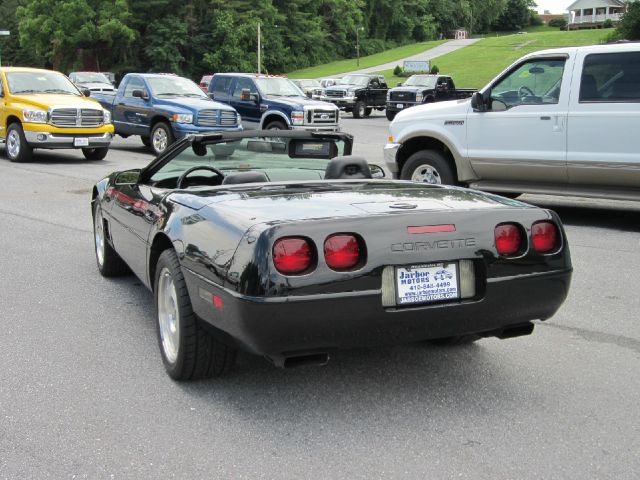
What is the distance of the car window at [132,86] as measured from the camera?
62.6 feet

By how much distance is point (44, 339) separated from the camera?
507 cm

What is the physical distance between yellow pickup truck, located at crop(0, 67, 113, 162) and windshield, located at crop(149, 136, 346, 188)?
1167 cm

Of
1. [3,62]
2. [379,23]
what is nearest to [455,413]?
[3,62]

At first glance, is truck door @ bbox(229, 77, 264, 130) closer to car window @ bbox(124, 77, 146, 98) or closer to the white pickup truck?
car window @ bbox(124, 77, 146, 98)

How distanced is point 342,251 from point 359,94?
34.1 meters

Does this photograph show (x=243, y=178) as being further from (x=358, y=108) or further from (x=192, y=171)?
(x=358, y=108)

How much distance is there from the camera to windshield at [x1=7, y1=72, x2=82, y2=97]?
16938mm

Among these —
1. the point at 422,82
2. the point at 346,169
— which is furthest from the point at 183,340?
the point at 422,82

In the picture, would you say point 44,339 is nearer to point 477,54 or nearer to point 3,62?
point 477,54

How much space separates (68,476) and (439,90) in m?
30.7

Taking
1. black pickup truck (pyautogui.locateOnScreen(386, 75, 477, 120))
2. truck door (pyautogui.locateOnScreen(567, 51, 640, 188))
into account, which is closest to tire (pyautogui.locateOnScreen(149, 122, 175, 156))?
truck door (pyautogui.locateOnScreen(567, 51, 640, 188))

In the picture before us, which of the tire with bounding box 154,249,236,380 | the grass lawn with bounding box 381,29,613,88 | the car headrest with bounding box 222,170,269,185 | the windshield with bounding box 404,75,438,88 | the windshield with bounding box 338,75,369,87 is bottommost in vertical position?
the tire with bounding box 154,249,236,380

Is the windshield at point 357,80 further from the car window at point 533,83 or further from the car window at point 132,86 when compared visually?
the car window at point 533,83

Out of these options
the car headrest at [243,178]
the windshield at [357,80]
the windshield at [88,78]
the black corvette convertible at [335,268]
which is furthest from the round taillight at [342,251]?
the windshield at [88,78]
